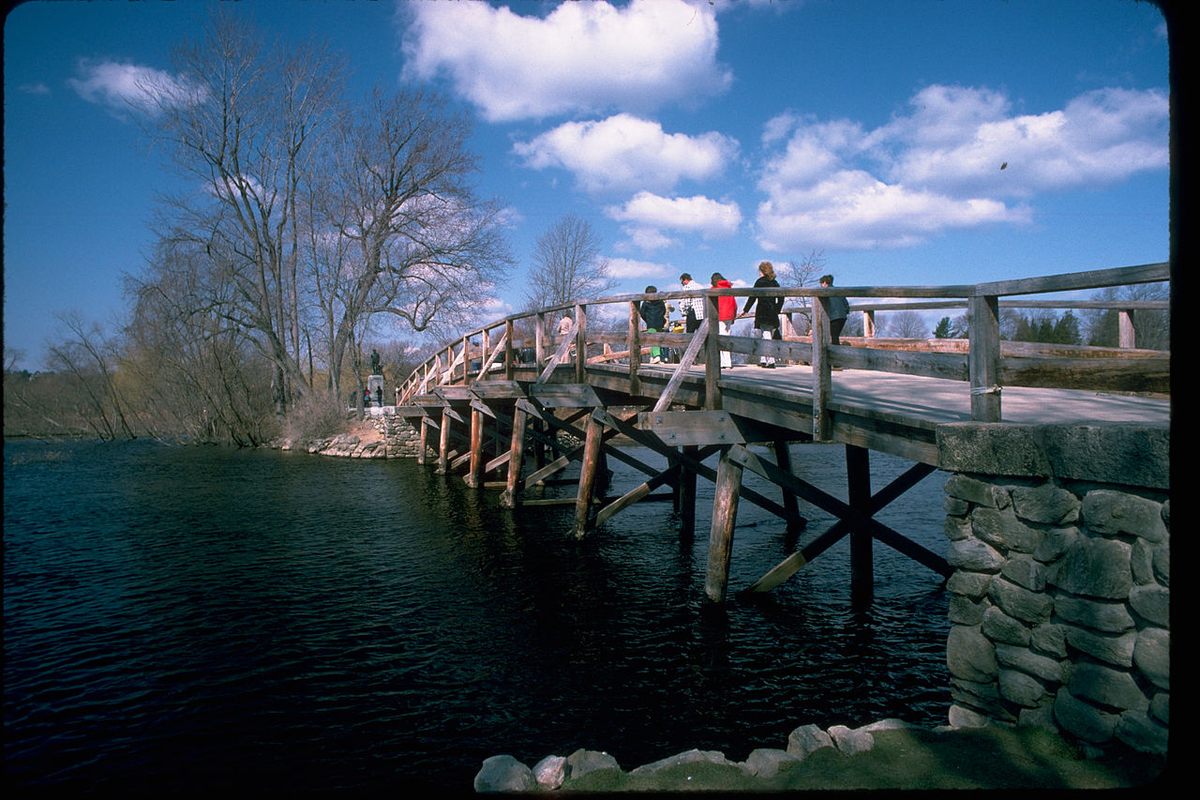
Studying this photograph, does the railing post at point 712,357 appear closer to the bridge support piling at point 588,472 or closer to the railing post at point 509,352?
the bridge support piling at point 588,472

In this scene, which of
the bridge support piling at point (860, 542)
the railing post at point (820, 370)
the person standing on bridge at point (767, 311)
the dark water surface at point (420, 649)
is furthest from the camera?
the person standing on bridge at point (767, 311)

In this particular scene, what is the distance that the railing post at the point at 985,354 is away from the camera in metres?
4.10

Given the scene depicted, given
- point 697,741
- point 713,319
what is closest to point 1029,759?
point 697,741

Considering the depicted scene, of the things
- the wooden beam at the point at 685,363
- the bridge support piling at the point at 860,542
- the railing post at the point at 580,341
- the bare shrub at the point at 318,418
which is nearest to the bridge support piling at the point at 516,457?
the railing post at the point at 580,341

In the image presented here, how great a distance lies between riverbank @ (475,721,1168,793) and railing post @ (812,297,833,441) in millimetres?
2394

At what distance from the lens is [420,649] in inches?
284

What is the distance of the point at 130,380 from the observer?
40188mm

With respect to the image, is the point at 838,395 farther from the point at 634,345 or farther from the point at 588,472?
the point at 588,472

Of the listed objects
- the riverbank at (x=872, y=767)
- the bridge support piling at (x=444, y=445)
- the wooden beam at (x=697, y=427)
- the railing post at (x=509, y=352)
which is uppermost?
the railing post at (x=509, y=352)

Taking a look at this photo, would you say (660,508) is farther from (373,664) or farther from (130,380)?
(130,380)

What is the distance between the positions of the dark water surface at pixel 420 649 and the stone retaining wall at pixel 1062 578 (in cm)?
189

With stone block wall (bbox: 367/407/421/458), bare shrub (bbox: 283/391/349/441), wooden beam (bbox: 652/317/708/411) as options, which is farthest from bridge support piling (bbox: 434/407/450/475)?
wooden beam (bbox: 652/317/708/411)

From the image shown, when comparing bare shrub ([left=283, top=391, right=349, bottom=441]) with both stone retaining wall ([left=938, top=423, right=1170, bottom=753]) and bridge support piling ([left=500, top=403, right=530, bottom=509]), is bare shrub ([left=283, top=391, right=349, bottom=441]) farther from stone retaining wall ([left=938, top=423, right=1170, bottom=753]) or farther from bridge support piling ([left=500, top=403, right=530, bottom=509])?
stone retaining wall ([left=938, top=423, right=1170, bottom=753])

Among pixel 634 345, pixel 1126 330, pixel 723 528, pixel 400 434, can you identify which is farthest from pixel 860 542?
pixel 400 434
